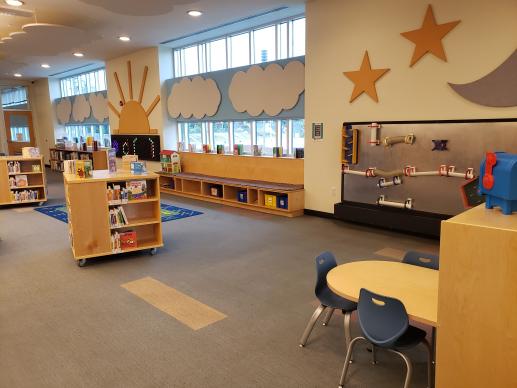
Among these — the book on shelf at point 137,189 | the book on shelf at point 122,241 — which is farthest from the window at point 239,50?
the book on shelf at point 122,241

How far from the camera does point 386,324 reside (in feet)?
7.08

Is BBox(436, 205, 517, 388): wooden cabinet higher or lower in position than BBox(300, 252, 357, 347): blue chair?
higher

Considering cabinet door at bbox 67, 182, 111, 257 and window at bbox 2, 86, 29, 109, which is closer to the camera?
cabinet door at bbox 67, 182, 111, 257

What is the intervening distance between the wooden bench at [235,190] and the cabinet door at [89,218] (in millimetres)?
3243

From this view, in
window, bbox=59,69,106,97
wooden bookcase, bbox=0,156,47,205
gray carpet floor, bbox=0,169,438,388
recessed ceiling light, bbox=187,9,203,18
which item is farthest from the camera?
window, bbox=59,69,106,97

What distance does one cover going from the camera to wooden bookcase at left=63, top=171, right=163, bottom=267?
4.68 meters

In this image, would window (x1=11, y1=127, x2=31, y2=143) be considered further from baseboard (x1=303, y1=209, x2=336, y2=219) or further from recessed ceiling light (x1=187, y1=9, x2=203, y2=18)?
baseboard (x1=303, y1=209, x2=336, y2=219)

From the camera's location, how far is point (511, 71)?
15.3 feet

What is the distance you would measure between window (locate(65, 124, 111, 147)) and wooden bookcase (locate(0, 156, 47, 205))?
Answer: 222 inches

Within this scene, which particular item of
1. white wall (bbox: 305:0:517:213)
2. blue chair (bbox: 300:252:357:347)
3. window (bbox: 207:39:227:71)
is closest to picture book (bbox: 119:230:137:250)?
blue chair (bbox: 300:252:357:347)

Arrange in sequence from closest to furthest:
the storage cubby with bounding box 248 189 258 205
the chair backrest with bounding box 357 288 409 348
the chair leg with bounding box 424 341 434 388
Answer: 1. the chair backrest with bounding box 357 288 409 348
2. the chair leg with bounding box 424 341 434 388
3. the storage cubby with bounding box 248 189 258 205

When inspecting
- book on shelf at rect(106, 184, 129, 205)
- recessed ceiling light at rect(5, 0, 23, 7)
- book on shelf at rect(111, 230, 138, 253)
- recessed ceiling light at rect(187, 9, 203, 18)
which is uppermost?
recessed ceiling light at rect(187, 9, 203, 18)

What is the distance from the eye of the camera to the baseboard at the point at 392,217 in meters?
5.39

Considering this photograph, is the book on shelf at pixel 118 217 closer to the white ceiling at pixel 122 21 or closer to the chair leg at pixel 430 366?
the white ceiling at pixel 122 21
